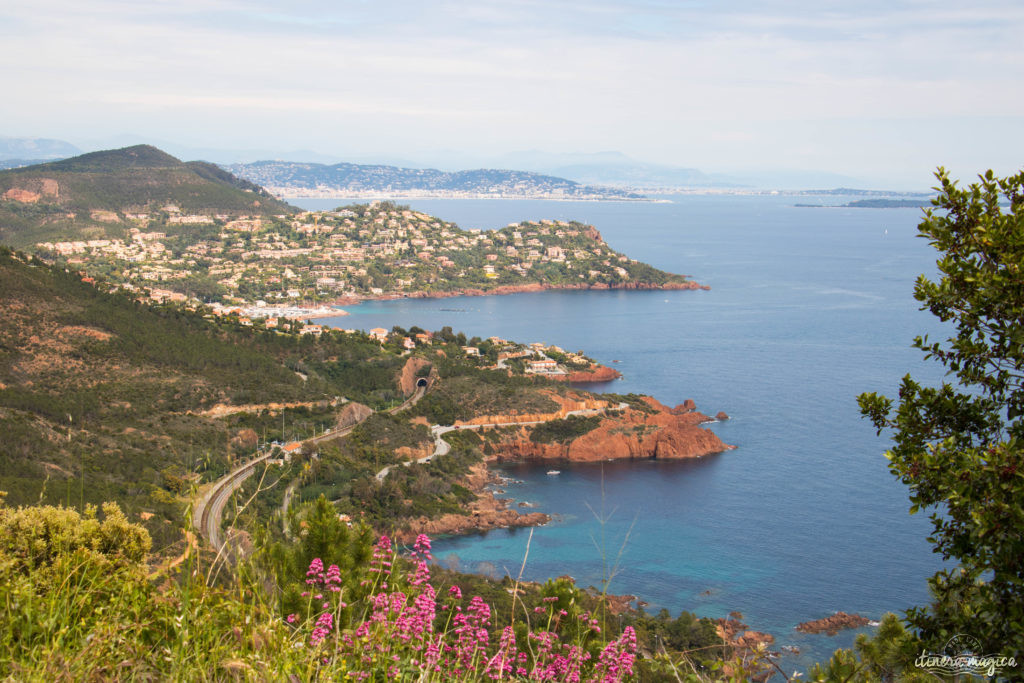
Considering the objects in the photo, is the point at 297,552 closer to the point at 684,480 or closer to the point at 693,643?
the point at 693,643

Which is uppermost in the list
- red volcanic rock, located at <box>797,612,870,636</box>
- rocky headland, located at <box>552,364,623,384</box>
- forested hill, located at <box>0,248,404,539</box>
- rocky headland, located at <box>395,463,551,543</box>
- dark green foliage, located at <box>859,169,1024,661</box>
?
dark green foliage, located at <box>859,169,1024,661</box>

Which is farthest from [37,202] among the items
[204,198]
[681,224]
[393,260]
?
[681,224]

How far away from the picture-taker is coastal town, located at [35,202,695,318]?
54.9m

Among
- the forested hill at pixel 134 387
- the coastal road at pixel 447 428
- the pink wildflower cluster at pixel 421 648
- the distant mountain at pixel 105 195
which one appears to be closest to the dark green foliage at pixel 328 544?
the pink wildflower cluster at pixel 421 648

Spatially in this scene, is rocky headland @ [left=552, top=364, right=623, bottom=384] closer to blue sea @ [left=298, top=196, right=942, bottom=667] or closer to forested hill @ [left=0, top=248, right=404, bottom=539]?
blue sea @ [left=298, top=196, right=942, bottom=667]

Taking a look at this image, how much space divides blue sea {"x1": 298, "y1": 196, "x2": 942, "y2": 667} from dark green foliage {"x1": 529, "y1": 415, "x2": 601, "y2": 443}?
1487 mm

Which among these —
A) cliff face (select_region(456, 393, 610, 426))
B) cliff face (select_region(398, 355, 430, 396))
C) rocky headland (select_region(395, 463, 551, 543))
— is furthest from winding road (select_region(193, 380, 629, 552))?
rocky headland (select_region(395, 463, 551, 543))

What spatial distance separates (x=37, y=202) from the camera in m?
64.6

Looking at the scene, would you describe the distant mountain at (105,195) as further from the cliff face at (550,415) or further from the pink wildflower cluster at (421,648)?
the pink wildflower cluster at (421,648)

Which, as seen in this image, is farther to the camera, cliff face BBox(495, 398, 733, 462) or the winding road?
cliff face BBox(495, 398, 733, 462)

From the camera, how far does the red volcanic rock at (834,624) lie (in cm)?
1602

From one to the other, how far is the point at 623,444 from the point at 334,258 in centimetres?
4456

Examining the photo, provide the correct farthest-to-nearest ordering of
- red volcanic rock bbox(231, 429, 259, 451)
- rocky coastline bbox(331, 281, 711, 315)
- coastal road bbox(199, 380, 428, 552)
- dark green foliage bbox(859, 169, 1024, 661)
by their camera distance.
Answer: rocky coastline bbox(331, 281, 711, 315)
red volcanic rock bbox(231, 429, 259, 451)
coastal road bbox(199, 380, 428, 552)
dark green foliage bbox(859, 169, 1024, 661)

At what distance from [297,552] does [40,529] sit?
1.42m
